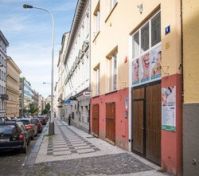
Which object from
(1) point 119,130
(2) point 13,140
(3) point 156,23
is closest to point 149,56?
(3) point 156,23

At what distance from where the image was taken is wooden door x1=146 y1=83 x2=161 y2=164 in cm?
1134

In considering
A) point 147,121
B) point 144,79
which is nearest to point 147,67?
point 144,79

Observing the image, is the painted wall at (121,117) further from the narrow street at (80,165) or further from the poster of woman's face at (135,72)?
the poster of woman's face at (135,72)

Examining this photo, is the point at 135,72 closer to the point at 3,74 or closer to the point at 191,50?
the point at 191,50

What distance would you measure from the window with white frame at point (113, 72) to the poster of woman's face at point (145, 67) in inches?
233

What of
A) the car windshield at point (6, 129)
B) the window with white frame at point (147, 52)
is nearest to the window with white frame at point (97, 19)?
the car windshield at point (6, 129)

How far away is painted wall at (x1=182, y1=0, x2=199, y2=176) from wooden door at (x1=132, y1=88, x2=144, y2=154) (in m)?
4.03

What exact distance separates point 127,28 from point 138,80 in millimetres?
2429

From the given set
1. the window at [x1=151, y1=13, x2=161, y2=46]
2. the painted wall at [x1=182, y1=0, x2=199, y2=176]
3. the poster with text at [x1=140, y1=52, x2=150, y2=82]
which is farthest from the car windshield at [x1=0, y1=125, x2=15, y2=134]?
the painted wall at [x1=182, y1=0, x2=199, y2=176]

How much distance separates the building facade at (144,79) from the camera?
32.0 feet

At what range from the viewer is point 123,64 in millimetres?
16094

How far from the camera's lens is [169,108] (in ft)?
32.9

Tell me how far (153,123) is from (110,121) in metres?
7.49

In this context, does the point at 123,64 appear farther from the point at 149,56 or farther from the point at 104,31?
the point at 104,31
